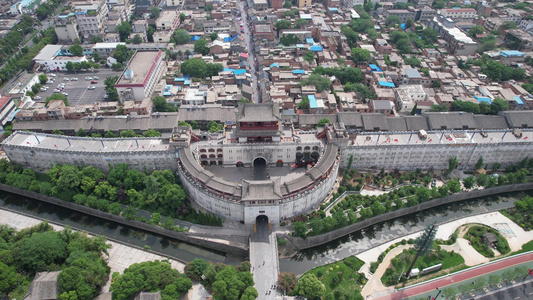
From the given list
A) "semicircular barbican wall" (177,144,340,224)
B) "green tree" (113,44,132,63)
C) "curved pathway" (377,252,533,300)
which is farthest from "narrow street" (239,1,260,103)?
"curved pathway" (377,252,533,300)

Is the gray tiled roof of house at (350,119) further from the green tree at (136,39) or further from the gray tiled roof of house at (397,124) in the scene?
the green tree at (136,39)

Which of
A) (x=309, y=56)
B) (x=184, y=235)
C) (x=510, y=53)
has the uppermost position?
(x=309, y=56)

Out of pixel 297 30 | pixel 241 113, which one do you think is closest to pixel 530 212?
pixel 241 113

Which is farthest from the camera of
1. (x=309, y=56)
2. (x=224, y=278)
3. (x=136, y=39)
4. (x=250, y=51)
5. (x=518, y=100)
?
(x=250, y=51)

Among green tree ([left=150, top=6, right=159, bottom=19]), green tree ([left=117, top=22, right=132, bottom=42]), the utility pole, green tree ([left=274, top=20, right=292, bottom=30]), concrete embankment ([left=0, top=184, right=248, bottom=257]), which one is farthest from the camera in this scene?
green tree ([left=150, top=6, right=159, bottom=19])

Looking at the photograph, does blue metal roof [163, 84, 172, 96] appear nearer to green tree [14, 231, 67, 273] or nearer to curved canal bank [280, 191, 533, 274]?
green tree [14, 231, 67, 273]

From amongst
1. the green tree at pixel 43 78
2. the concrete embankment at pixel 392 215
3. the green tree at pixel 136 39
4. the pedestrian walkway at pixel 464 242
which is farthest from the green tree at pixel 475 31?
the green tree at pixel 43 78

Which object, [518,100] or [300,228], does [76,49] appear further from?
[518,100]

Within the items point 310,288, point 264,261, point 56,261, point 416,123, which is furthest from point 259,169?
point 416,123
